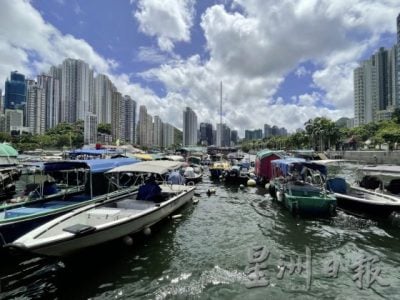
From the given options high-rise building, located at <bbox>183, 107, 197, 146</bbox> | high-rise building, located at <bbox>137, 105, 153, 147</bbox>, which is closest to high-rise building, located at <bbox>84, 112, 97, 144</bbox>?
high-rise building, located at <bbox>137, 105, 153, 147</bbox>

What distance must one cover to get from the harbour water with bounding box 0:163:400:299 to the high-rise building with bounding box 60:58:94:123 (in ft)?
500

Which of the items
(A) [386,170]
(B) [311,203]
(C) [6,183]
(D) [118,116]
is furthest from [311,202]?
(D) [118,116]

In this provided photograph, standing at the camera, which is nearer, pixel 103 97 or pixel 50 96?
pixel 50 96

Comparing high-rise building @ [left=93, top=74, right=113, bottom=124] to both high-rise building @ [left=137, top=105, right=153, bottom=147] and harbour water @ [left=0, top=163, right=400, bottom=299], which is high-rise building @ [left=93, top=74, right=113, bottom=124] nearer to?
high-rise building @ [left=137, top=105, right=153, bottom=147]

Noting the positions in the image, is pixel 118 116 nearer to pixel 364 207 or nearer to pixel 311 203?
pixel 311 203

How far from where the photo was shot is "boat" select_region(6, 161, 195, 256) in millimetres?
7402

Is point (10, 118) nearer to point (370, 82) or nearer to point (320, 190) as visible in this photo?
point (320, 190)

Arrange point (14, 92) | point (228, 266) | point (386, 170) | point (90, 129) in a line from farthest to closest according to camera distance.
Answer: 1. point (14, 92)
2. point (90, 129)
3. point (386, 170)
4. point (228, 266)

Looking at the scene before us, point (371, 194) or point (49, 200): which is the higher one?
point (49, 200)

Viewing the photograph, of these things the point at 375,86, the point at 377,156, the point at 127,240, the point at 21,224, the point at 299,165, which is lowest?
the point at 127,240

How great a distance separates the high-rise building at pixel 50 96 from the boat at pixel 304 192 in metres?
156

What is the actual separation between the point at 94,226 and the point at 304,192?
12.1 metres

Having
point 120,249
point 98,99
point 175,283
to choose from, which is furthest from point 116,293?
point 98,99

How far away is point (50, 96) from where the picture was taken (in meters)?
154
